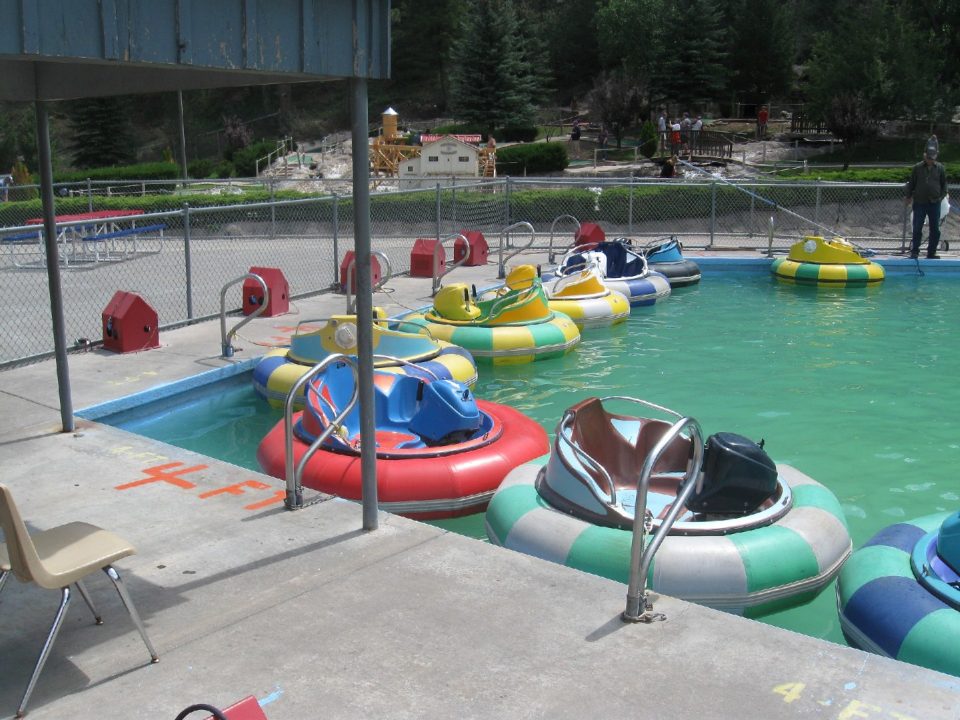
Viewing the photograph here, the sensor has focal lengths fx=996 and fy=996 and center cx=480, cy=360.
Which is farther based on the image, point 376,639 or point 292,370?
point 292,370

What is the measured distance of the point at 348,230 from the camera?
25.6 meters

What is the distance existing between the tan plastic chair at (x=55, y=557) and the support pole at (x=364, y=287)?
1697mm

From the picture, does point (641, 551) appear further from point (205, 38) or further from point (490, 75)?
point (490, 75)

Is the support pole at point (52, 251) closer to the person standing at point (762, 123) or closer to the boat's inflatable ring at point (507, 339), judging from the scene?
the boat's inflatable ring at point (507, 339)

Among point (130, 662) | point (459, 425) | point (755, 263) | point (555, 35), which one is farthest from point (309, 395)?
point (555, 35)

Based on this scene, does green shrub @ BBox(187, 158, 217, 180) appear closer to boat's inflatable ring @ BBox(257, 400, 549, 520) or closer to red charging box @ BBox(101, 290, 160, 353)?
red charging box @ BBox(101, 290, 160, 353)

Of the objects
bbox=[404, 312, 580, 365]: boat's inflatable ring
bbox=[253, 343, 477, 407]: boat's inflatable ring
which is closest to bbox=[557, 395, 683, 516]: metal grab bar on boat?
bbox=[253, 343, 477, 407]: boat's inflatable ring

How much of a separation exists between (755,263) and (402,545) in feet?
49.7

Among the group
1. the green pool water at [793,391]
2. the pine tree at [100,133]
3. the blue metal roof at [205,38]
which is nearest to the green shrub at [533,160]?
the green pool water at [793,391]

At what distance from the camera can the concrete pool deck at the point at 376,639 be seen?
4.07 m

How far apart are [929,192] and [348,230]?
13.8 m

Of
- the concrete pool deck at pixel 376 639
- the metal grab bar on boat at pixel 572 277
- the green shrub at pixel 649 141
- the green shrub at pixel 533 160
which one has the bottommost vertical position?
the concrete pool deck at pixel 376 639

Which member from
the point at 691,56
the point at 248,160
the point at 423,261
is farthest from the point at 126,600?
the point at 691,56

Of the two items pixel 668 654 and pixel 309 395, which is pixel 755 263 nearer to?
pixel 309 395
